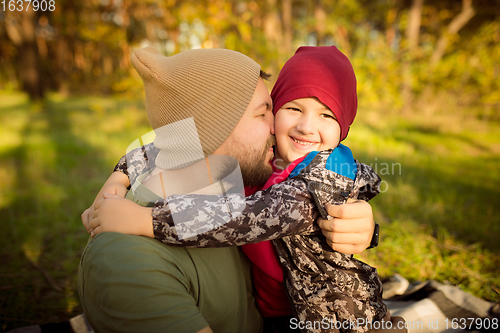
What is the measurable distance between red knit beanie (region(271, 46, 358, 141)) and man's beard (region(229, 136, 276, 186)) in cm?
42

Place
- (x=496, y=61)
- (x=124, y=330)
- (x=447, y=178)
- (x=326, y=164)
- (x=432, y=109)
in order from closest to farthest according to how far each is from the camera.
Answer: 1. (x=124, y=330)
2. (x=326, y=164)
3. (x=447, y=178)
4. (x=496, y=61)
5. (x=432, y=109)

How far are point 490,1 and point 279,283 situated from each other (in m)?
16.0

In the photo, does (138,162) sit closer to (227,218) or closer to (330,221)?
(227,218)

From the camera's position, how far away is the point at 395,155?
6027 mm

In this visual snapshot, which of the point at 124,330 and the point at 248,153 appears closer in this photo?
the point at 124,330

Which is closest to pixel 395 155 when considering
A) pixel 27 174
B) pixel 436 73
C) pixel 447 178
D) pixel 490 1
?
pixel 447 178

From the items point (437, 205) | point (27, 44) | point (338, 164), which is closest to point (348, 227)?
point (338, 164)

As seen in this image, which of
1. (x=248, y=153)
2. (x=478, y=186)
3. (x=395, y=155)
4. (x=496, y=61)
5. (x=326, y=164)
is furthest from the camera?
(x=496, y=61)

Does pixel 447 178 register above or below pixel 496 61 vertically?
below

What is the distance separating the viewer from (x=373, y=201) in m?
4.17

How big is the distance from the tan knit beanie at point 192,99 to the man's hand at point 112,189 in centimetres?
25

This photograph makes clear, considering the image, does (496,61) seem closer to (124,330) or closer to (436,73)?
(436,73)

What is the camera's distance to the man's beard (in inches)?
66.8

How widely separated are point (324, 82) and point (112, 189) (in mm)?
1417
